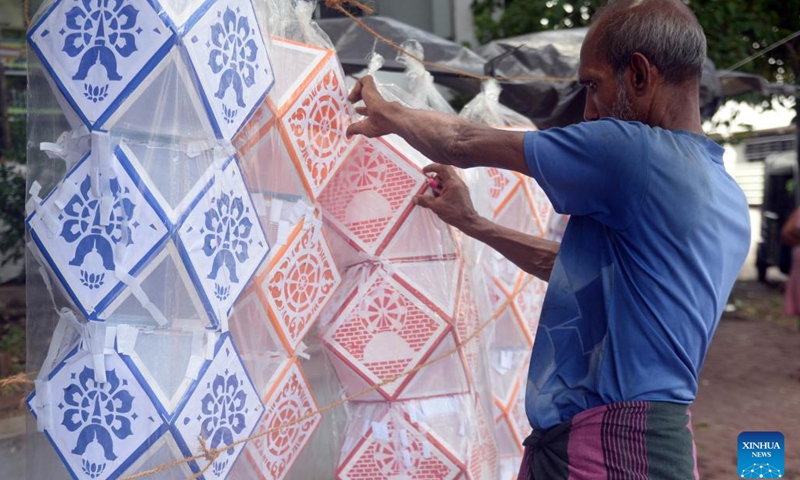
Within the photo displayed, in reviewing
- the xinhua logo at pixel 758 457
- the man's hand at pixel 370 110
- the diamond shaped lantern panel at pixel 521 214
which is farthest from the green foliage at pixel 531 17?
the man's hand at pixel 370 110

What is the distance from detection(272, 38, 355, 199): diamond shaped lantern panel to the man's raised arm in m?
0.08

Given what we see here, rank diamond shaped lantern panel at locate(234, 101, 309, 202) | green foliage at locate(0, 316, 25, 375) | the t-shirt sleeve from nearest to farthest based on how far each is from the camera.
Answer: the t-shirt sleeve → diamond shaped lantern panel at locate(234, 101, 309, 202) → green foliage at locate(0, 316, 25, 375)

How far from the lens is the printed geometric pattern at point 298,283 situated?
1.75 m

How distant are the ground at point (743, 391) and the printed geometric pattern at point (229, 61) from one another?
50.5 inches

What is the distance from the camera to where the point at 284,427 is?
69.5 inches

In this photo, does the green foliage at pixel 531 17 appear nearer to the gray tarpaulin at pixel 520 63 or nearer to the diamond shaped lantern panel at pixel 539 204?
the gray tarpaulin at pixel 520 63

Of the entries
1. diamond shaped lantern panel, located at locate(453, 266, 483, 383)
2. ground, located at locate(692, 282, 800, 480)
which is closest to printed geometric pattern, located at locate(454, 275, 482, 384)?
diamond shaped lantern panel, located at locate(453, 266, 483, 383)

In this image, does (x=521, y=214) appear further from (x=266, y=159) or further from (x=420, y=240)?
(x=266, y=159)

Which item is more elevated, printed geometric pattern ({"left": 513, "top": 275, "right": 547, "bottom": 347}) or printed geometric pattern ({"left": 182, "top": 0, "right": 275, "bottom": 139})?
printed geometric pattern ({"left": 182, "top": 0, "right": 275, "bottom": 139})

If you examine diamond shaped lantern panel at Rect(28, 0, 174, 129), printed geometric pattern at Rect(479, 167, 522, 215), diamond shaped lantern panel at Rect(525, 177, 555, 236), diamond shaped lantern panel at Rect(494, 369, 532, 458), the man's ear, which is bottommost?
diamond shaped lantern panel at Rect(494, 369, 532, 458)

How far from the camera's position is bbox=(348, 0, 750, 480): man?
Result: 144 centimetres

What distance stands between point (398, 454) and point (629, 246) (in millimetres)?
830

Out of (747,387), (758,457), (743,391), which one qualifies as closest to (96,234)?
(758,457)

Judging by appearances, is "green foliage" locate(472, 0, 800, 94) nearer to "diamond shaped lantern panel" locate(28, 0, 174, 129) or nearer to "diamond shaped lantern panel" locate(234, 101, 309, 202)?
"diamond shaped lantern panel" locate(234, 101, 309, 202)
